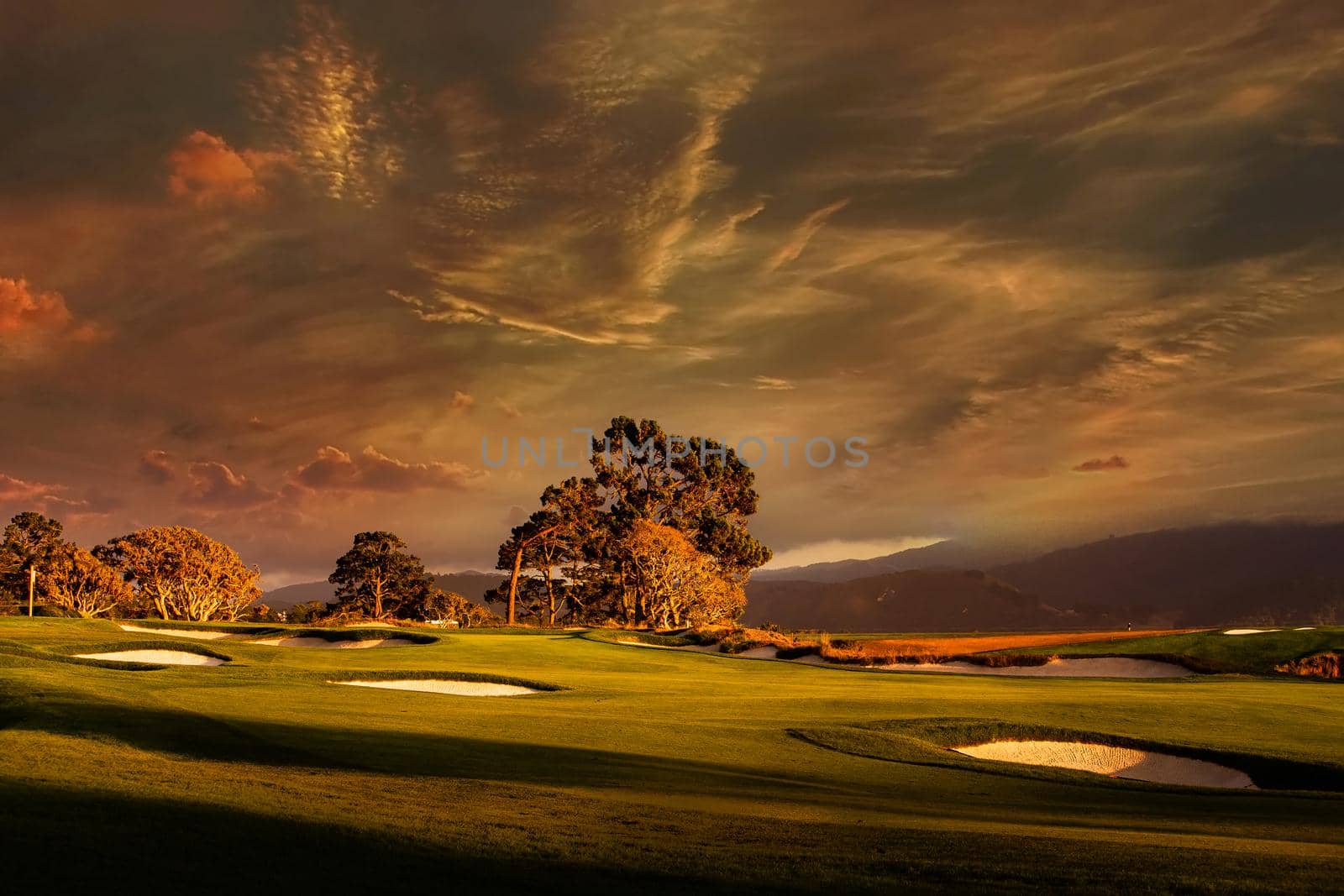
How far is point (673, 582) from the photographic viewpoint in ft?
225

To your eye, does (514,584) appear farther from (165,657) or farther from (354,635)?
(165,657)

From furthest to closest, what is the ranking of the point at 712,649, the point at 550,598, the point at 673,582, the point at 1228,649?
the point at 550,598
the point at 673,582
the point at 712,649
the point at 1228,649

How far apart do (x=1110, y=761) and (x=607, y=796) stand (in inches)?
417

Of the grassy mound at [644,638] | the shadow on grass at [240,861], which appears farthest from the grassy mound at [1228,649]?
the shadow on grass at [240,861]

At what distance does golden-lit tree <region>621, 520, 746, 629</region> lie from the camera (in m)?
67.3

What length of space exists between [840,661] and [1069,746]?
23.1m

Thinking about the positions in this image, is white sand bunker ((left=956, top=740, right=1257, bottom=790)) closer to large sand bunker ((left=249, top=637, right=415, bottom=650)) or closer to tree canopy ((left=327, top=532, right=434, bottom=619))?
large sand bunker ((left=249, top=637, right=415, bottom=650))

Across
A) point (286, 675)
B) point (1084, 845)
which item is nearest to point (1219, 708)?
point (1084, 845)

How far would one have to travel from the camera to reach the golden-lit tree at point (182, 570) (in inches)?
2763

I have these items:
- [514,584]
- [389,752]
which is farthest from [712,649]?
[389,752]

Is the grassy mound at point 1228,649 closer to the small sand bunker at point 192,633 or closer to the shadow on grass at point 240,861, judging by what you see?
the small sand bunker at point 192,633

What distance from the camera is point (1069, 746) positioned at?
17.2m

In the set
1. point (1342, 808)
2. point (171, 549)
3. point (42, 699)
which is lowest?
point (1342, 808)

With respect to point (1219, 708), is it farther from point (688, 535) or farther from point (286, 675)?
point (688, 535)
